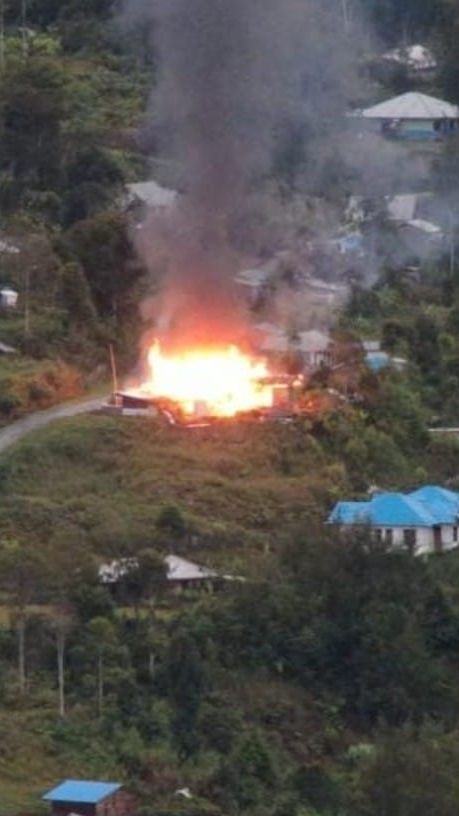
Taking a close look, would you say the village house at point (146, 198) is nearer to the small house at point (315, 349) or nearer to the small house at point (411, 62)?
the small house at point (315, 349)

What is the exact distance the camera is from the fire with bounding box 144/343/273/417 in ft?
132

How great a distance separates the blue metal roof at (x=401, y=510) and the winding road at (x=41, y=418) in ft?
9.70

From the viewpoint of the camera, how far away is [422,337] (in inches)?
1722

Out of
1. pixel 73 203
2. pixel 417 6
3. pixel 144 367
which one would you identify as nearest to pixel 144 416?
pixel 144 367

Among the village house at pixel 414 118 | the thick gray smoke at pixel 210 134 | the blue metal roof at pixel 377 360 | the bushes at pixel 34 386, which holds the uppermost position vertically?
the village house at pixel 414 118

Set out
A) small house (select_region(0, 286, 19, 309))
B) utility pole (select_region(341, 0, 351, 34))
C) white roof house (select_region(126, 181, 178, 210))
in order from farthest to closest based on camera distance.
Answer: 1. utility pole (select_region(341, 0, 351, 34))
2. white roof house (select_region(126, 181, 178, 210))
3. small house (select_region(0, 286, 19, 309))

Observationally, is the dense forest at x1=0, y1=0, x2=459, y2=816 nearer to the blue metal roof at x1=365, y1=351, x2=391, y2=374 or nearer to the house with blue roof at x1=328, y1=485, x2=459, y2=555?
the blue metal roof at x1=365, y1=351, x2=391, y2=374

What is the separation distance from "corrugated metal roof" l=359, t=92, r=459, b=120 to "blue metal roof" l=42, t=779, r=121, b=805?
77.2 ft

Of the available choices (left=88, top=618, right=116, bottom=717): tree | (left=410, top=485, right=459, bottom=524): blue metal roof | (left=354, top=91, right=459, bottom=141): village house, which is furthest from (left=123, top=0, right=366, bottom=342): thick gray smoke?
(left=354, top=91, right=459, bottom=141): village house

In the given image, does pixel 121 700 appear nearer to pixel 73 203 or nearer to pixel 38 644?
pixel 38 644

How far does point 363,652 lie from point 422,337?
8955 mm

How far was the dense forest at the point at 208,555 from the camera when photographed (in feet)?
108

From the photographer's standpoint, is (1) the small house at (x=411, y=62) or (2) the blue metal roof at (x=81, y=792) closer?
(2) the blue metal roof at (x=81, y=792)

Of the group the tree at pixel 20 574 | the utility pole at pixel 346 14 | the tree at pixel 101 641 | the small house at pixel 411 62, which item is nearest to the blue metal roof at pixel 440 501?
the tree at pixel 20 574
